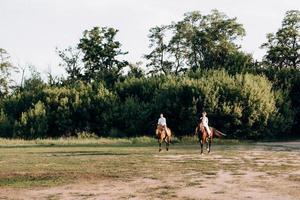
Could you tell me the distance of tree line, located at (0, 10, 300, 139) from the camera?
56250 mm

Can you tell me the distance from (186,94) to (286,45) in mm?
28671

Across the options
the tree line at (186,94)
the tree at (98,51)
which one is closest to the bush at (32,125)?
the tree line at (186,94)

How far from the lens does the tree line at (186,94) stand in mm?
56250

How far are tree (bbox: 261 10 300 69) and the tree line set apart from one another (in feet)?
0.52

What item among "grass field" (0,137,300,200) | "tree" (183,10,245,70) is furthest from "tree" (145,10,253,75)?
"grass field" (0,137,300,200)

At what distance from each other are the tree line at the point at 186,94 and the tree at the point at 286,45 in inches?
6.2

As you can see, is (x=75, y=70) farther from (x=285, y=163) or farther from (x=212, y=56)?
(x=285, y=163)

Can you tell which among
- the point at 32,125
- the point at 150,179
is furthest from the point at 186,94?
the point at 150,179

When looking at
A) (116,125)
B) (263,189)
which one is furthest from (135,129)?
(263,189)

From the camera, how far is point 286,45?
261ft

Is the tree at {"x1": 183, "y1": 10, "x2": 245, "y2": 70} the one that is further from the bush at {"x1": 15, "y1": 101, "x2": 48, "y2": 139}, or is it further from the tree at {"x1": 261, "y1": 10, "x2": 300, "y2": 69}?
the bush at {"x1": 15, "y1": 101, "x2": 48, "y2": 139}

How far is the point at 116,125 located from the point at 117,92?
6715 mm

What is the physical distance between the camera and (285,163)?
83.5ft

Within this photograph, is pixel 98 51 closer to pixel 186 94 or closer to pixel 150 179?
pixel 186 94
